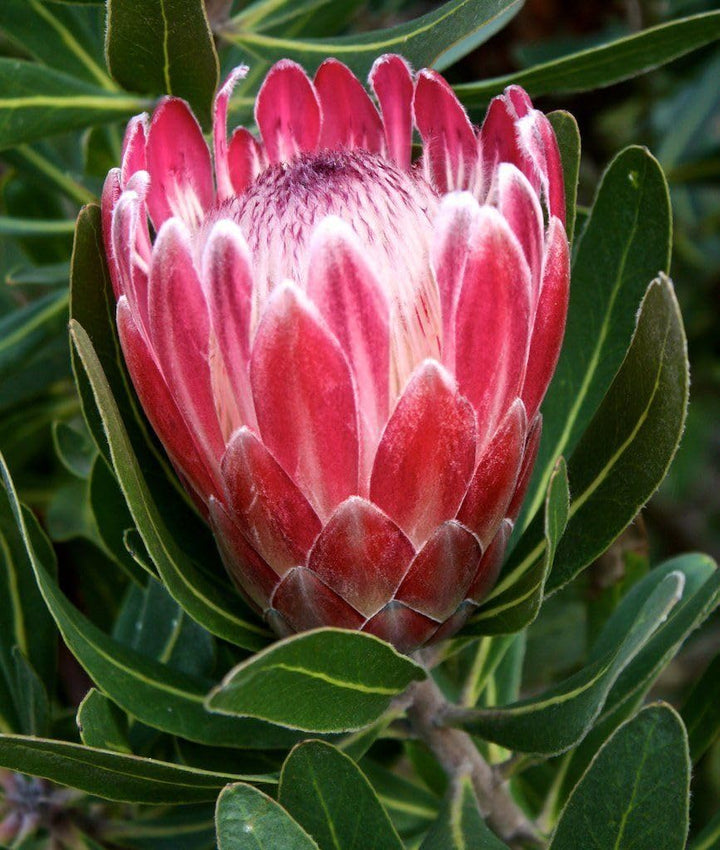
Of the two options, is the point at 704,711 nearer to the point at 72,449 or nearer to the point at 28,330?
the point at 72,449

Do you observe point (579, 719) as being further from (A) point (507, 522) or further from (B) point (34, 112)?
(B) point (34, 112)

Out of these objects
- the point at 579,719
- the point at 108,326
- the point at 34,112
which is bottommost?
the point at 579,719

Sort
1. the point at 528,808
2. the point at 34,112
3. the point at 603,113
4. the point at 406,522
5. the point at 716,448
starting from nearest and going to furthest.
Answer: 1. the point at 406,522
2. the point at 34,112
3. the point at 528,808
4. the point at 603,113
5. the point at 716,448

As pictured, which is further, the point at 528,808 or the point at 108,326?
the point at 528,808

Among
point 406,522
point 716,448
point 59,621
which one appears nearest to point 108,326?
point 59,621

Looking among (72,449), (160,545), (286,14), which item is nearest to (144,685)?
(160,545)

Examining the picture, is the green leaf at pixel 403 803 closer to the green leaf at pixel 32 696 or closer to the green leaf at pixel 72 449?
the green leaf at pixel 32 696
